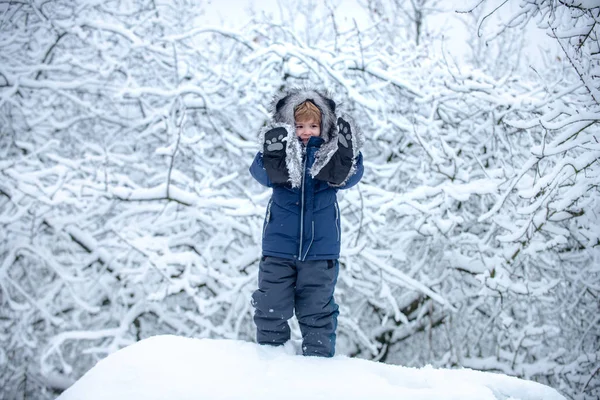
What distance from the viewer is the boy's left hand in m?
2.20

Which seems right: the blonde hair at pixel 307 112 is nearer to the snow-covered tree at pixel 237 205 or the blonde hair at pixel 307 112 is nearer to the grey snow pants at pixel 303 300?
A: the grey snow pants at pixel 303 300

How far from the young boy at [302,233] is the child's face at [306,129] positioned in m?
0.08

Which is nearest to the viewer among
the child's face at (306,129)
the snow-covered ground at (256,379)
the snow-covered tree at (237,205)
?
the snow-covered ground at (256,379)

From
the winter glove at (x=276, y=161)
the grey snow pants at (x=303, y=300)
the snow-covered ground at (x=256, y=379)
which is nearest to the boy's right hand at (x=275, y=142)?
the winter glove at (x=276, y=161)

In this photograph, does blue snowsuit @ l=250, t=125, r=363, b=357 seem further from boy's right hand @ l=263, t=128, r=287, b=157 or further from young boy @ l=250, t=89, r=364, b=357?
boy's right hand @ l=263, t=128, r=287, b=157

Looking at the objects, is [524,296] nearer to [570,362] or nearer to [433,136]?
[570,362]

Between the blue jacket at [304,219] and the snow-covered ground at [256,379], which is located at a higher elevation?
the blue jacket at [304,219]

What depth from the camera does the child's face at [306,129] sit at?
2396 millimetres

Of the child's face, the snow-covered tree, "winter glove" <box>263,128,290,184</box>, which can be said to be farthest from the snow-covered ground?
the snow-covered tree

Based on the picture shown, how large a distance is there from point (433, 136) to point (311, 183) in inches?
100

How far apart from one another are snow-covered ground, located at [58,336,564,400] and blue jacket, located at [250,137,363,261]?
0.50 meters

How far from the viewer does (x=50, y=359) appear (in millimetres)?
4883

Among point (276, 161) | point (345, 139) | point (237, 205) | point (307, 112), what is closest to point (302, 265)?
point (276, 161)

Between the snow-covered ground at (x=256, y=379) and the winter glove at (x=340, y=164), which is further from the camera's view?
the winter glove at (x=340, y=164)
